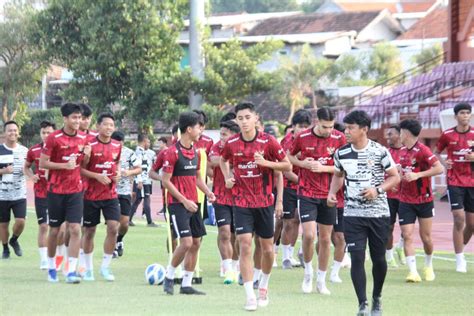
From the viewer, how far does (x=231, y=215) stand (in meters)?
14.9

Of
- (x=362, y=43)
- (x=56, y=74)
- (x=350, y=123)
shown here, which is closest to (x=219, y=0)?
(x=362, y=43)

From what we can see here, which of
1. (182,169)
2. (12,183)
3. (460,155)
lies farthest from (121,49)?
(182,169)

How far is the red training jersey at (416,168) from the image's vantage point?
593 inches

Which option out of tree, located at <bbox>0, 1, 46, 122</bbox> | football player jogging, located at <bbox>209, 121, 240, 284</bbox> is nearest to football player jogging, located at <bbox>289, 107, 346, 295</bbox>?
football player jogging, located at <bbox>209, 121, 240, 284</bbox>

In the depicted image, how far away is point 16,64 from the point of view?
2160 inches

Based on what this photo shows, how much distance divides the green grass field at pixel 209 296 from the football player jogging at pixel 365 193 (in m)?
0.61

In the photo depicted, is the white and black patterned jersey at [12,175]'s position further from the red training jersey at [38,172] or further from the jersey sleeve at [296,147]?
the jersey sleeve at [296,147]

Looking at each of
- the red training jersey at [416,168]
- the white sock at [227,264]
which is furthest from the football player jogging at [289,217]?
the white sock at [227,264]

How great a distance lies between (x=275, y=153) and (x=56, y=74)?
2446 inches

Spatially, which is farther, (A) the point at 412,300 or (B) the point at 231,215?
(B) the point at 231,215

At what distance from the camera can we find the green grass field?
12.1 m

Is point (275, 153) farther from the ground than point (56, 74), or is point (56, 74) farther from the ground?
point (56, 74)

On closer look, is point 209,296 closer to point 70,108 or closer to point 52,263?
point 52,263

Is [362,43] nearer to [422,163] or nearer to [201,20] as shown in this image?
[201,20]
